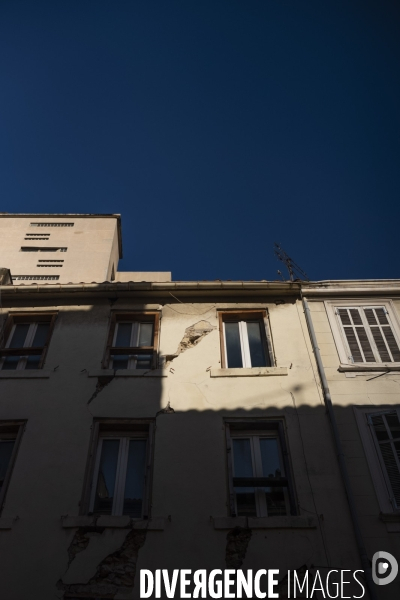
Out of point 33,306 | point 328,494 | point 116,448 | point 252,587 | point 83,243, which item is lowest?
point 252,587

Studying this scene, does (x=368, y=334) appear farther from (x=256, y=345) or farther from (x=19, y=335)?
(x=19, y=335)

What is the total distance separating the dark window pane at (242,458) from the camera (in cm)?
740

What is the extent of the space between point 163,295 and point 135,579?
577cm

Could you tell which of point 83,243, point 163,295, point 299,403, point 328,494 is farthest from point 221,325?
point 83,243

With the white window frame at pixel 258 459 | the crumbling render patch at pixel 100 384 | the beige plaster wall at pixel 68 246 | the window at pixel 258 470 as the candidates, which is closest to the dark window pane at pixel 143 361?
the crumbling render patch at pixel 100 384

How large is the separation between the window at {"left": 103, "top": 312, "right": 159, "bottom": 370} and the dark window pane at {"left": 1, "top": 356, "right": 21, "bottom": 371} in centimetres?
190

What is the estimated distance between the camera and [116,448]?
307 inches

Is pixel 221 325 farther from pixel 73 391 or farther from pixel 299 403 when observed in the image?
pixel 73 391

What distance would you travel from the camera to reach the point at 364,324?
973 cm

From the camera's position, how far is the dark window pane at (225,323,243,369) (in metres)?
9.15

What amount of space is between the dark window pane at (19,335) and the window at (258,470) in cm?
488

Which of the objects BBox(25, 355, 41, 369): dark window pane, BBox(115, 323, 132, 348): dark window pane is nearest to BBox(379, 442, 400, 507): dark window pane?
BBox(115, 323, 132, 348): dark window pane

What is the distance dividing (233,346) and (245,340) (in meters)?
0.31

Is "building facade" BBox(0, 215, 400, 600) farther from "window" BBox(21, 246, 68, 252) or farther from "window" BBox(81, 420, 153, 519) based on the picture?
"window" BBox(21, 246, 68, 252)
